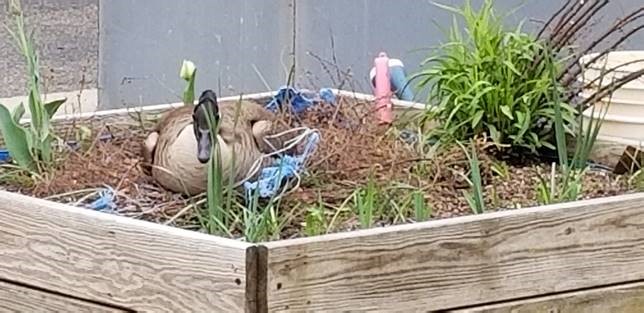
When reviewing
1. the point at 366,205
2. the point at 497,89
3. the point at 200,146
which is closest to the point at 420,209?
the point at 366,205

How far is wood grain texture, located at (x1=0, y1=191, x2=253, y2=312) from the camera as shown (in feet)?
7.64

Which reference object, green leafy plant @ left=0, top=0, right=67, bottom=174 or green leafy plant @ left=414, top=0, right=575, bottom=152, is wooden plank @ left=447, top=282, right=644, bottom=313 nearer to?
green leafy plant @ left=414, top=0, right=575, bottom=152

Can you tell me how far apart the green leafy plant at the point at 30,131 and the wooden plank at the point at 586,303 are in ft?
3.18

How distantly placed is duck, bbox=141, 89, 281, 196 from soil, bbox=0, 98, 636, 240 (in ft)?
0.14

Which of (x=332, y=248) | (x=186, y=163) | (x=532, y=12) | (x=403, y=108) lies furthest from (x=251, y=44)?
(x=332, y=248)

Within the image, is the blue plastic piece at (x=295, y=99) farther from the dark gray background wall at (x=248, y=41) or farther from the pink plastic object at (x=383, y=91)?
the dark gray background wall at (x=248, y=41)

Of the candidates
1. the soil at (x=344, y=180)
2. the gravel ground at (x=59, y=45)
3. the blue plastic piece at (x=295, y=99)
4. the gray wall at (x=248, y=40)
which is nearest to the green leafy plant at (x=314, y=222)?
the soil at (x=344, y=180)

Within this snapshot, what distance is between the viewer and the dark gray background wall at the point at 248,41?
4.69 m

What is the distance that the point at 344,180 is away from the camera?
2.97m

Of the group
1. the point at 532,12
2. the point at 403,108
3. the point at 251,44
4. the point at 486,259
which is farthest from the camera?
the point at 251,44

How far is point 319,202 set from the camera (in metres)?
2.75

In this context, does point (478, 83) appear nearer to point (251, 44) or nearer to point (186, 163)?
point (186, 163)


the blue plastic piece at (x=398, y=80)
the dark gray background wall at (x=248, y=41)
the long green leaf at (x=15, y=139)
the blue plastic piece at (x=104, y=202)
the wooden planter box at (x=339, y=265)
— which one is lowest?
the wooden planter box at (x=339, y=265)

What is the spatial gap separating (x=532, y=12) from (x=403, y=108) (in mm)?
953
